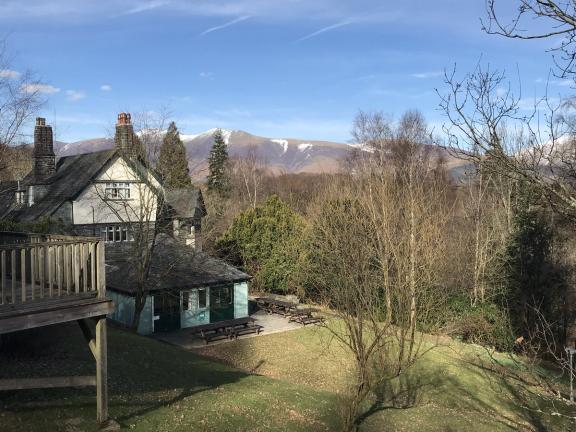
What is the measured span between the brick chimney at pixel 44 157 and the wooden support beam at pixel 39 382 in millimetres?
28004

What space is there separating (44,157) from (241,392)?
27452mm

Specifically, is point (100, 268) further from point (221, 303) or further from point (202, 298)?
point (221, 303)

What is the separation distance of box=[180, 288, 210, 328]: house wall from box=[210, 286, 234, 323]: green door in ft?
1.35

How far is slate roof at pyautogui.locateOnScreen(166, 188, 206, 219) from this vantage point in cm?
3909

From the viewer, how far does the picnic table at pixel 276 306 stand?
98.3ft

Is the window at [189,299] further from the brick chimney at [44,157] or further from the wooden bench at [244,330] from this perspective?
the brick chimney at [44,157]

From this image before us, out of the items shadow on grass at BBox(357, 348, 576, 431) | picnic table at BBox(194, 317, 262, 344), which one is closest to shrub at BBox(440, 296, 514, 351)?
shadow on grass at BBox(357, 348, 576, 431)

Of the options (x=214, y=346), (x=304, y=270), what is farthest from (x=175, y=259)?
(x=304, y=270)

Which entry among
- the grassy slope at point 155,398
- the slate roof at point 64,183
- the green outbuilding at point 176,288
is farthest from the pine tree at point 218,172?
the grassy slope at point 155,398

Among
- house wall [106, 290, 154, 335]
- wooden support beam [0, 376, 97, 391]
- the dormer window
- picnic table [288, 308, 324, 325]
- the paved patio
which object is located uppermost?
the dormer window

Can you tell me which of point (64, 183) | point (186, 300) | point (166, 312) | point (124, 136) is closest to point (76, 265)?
point (166, 312)

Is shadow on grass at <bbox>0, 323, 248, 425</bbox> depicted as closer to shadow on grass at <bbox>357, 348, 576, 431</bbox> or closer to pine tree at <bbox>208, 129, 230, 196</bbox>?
shadow on grass at <bbox>357, 348, 576, 431</bbox>

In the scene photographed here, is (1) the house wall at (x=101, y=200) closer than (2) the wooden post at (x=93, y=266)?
No

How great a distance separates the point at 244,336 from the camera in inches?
987
